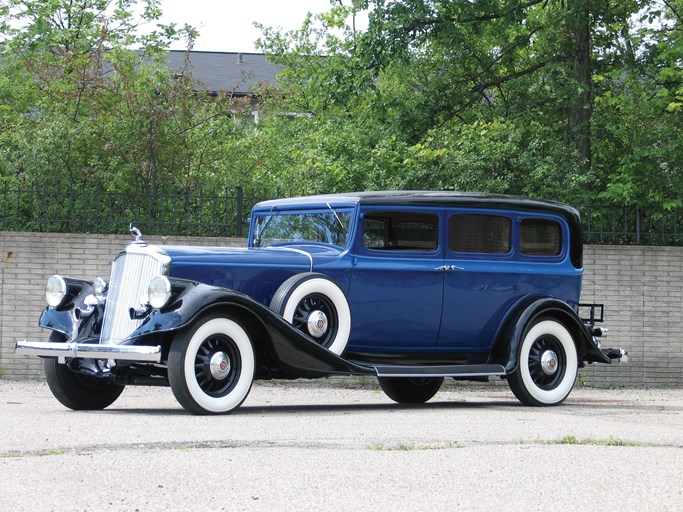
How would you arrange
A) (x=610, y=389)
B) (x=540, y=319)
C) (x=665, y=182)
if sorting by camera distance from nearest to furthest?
(x=540, y=319), (x=610, y=389), (x=665, y=182)

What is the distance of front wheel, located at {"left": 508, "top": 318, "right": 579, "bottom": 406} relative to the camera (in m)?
11.2

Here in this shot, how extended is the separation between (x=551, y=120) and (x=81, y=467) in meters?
13.9

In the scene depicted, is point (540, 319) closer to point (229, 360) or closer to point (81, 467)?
point (229, 360)

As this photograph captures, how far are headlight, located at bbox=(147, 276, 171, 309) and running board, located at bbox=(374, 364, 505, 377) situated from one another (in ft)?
7.02

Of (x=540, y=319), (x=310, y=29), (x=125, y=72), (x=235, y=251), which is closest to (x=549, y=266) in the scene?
(x=540, y=319)

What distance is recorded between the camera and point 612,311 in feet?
49.4

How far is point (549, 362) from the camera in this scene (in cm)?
1139

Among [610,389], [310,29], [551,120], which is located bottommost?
[610,389]

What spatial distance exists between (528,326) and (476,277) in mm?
701

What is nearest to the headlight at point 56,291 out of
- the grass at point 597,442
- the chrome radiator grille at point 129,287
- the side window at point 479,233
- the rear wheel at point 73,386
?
the rear wheel at point 73,386

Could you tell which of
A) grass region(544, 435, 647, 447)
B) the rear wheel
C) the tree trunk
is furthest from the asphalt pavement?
the tree trunk

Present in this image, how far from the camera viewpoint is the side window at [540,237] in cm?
1171

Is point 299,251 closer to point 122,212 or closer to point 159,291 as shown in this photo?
point 159,291

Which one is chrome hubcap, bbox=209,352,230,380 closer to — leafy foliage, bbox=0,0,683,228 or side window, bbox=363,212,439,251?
side window, bbox=363,212,439,251
